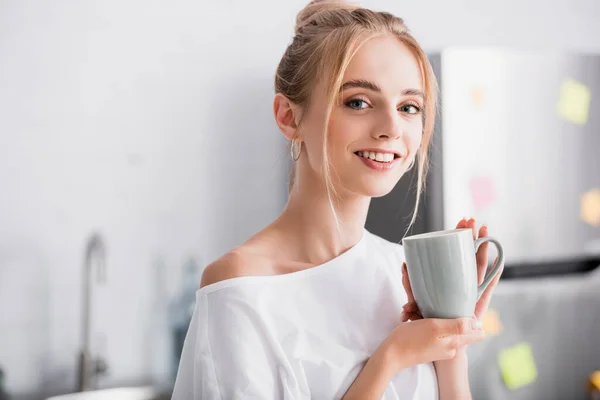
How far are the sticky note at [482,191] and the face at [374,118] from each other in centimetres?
102

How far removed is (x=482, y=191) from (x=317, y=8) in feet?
3.29

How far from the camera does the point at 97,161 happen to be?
213cm

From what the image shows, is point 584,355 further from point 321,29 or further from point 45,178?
point 45,178

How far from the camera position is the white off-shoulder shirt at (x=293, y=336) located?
79 cm

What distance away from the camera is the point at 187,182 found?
2.24 metres

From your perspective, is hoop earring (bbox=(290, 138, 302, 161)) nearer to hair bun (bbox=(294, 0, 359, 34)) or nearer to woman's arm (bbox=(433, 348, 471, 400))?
hair bun (bbox=(294, 0, 359, 34))

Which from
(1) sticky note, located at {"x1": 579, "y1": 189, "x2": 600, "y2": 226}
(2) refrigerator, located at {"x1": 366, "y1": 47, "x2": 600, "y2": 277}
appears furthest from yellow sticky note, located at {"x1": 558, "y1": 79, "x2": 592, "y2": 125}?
(1) sticky note, located at {"x1": 579, "y1": 189, "x2": 600, "y2": 226}

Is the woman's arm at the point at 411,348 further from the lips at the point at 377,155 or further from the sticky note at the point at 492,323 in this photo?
the sticky note at the point at 492,323

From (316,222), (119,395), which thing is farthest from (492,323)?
(316,222)

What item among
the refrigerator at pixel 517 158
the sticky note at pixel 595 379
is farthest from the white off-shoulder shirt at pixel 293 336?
the sticky note at pixel 595 379

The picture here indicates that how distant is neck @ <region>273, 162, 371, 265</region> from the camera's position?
0.92 meters

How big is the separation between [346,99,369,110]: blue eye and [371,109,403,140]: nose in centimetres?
2

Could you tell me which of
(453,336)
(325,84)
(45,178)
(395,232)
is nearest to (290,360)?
(453,336)

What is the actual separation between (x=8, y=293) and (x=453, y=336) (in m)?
1.64
